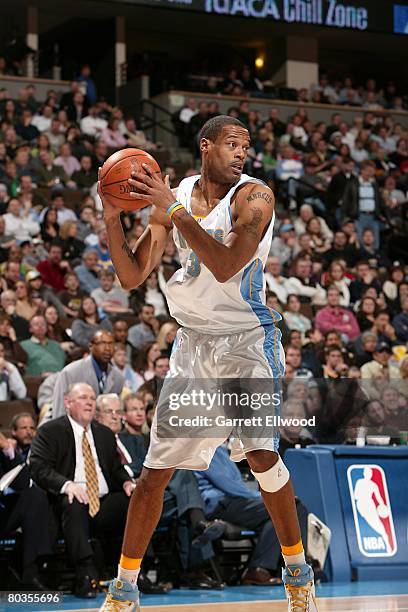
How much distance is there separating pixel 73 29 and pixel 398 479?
53.5 feet

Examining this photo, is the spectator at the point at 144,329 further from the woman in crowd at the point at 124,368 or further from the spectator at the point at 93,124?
the spectator at the point at 93,124

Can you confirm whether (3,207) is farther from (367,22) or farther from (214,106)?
(367,22)

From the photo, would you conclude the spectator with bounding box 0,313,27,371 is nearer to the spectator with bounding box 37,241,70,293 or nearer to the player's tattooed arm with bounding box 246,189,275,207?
the spectator with bounding box 37,241,70,293

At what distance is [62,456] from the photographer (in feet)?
22.4

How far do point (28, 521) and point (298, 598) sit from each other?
2634 mm

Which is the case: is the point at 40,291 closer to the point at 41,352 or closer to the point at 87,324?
the point at 87,324

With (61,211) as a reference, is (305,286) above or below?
below

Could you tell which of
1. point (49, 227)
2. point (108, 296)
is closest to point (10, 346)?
point (108, 296)

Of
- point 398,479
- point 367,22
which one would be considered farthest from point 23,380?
point 367,22

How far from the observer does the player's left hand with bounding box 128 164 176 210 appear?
403 cm

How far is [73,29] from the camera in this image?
21516 mm

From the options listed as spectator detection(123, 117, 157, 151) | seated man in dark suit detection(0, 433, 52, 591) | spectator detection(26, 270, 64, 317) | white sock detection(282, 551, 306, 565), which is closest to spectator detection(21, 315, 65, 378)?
spectator detection(26, 270, 64, 317)

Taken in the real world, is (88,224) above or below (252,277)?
below

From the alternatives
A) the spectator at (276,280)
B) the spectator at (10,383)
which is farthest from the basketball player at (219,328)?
the spectator at (276,280)
